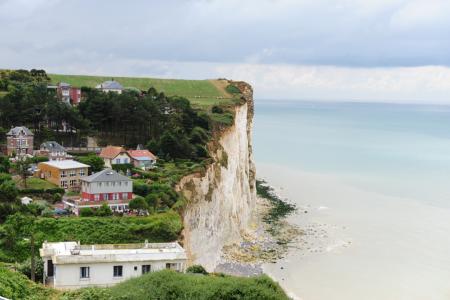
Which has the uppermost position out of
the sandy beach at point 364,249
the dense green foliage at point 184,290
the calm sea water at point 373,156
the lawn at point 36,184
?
the lawn at point 36,184

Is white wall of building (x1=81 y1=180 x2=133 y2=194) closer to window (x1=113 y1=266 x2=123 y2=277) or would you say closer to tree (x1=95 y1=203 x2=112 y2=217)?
tree (x1=95 y1=203 x2=112 y2=217)

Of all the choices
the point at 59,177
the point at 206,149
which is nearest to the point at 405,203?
the point at 206,149

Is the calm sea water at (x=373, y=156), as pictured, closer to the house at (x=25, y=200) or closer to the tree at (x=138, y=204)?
the tree at (x=138, y=204)

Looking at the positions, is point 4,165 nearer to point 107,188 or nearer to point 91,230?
point 107,188

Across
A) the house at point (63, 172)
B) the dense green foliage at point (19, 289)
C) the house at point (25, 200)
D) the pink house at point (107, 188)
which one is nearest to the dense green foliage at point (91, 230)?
the house at point (25, 200)

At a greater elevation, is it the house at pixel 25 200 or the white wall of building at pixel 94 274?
the house at pixel 25 200
